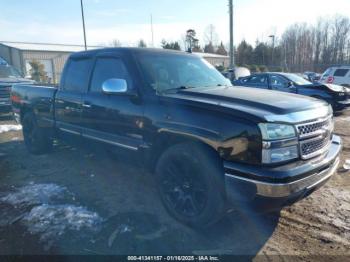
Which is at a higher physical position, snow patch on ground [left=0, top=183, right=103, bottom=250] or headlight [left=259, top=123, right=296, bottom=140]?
headlight [left=259, top=123, right=296, bottom=140]

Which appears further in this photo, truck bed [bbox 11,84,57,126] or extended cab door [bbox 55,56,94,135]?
truck bed [bbox 11,84,57,126]

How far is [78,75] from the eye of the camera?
479 centimetres

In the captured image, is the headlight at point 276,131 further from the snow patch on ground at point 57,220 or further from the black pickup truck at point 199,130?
the snow patch on ground at point 57,220

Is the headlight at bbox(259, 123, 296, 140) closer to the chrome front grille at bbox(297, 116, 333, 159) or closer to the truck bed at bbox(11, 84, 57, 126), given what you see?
the chrome front grille at bbox(297, 116, 333, 159)

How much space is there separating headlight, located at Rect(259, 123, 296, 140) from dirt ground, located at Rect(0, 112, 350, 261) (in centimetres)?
101

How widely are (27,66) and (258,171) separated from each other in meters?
39.2

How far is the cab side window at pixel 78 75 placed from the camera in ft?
15.0

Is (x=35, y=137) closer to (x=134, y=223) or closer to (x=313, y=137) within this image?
(x=134, y=223)

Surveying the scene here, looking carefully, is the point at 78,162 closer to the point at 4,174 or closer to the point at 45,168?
the point at 45,168

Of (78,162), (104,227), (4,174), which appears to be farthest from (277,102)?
(4,174)

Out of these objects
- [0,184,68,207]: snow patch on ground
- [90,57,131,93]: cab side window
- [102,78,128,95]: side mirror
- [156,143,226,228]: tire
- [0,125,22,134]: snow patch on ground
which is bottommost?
[0,184,68,207]: snow patch on ground

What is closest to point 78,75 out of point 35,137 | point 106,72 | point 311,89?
point 106,72

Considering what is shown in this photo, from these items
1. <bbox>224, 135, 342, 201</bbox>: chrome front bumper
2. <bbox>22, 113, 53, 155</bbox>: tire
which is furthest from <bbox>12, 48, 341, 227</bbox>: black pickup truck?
<bbox>22, 113, 53, 155</bbox>: tire

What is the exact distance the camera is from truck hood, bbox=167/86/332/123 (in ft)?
9.07
